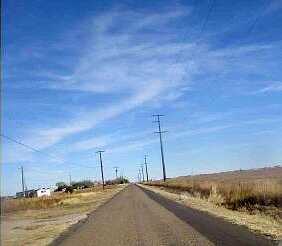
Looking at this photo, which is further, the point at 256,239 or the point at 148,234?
the point at 148,234

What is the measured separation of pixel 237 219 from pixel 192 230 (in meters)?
3.59

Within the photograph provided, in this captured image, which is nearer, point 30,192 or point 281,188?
point 281,188

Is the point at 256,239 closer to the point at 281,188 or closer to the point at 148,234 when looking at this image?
the point at 148,234

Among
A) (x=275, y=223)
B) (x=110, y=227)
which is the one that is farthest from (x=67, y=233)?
(x=275, y=223)

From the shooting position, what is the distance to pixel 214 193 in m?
38.7

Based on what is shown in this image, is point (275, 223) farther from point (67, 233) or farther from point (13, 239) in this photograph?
point (13, 239)

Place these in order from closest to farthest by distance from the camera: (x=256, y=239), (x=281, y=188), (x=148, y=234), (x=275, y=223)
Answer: (x=256, y=239) < (x=148, y=234) < (x=275, y=223) < (x=281, y=188)

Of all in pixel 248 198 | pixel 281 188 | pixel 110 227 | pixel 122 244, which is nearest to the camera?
pixel 122 244

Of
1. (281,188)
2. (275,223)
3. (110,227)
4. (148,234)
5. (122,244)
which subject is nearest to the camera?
(122,244)

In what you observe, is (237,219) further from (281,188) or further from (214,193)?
(214,193)

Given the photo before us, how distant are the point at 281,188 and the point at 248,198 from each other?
2.79m

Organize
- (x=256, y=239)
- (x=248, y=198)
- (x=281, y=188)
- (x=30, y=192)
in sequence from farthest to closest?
(x=30, y=192) < (x=248, y=198) < (x=281, y=188) < (x=256, y=239)

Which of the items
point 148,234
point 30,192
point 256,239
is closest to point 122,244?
point 148,234

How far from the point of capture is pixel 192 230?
686 inches
